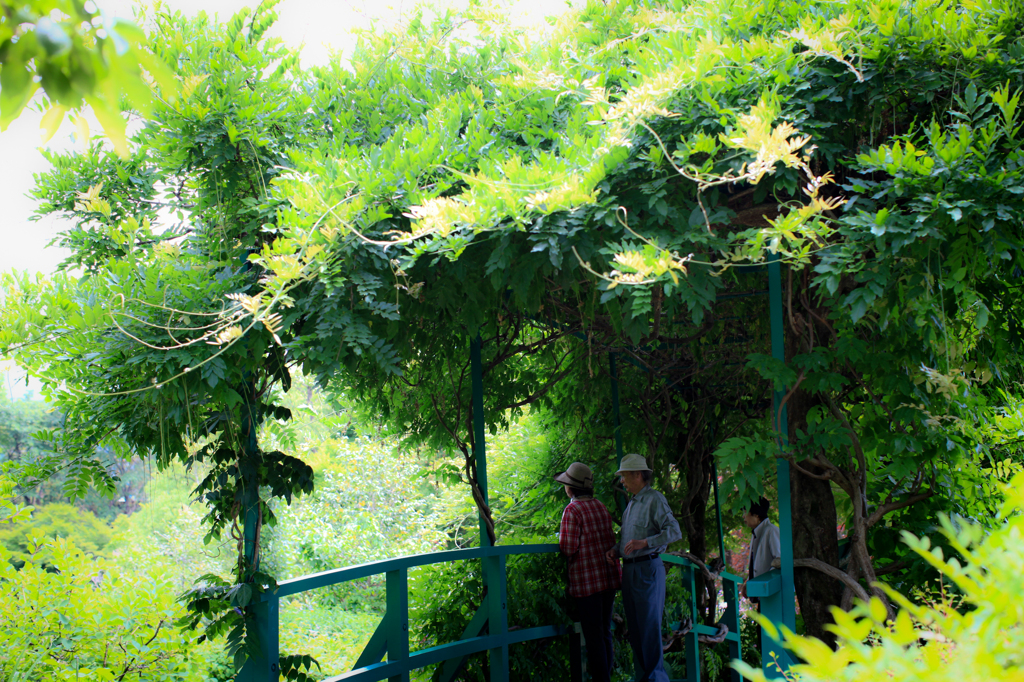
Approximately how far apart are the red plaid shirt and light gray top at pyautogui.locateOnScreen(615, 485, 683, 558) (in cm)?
13

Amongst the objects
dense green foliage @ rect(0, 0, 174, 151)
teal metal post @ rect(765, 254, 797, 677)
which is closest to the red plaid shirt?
teal metal post @ rect(765, 254, 797, 677)

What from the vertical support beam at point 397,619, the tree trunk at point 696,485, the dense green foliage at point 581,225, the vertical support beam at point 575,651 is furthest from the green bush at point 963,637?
the tree trunk at point 696,485

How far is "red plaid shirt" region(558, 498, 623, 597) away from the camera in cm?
418

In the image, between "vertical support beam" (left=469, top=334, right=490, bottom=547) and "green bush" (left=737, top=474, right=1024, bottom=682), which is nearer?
"green bush" (left=737, top=474, right=1024, bottom=682)

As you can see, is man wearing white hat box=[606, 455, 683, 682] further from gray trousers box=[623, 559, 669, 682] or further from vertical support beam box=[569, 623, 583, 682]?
vertical support beam box=[569, 623, 583, 682]

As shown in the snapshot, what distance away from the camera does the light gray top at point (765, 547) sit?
4285 mm

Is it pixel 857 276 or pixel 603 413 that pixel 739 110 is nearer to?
pixel 857 276

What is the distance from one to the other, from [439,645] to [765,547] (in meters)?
2.05

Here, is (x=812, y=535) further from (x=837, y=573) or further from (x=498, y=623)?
(x=498, y=623)

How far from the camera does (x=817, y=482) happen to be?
12.9 ft

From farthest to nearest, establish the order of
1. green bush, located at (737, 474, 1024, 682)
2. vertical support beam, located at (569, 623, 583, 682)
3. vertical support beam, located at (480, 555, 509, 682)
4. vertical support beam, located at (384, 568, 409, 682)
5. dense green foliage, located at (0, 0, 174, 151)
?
1. vertical support beam, located at (569, 623, 583, 682)
2. vertical support beam, located at (480, 555, 509, 682)
3. vertical support beam, located at (384, 568, 409, 682)
4. dense green foliage, located at (0, 0, 174, 151)
5. green bush, located at (737, 474, 1024, 682)

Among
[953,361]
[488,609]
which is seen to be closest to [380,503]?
[488,609]

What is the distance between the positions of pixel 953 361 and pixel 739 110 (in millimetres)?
1370

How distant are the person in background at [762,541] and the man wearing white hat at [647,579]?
590 mm
